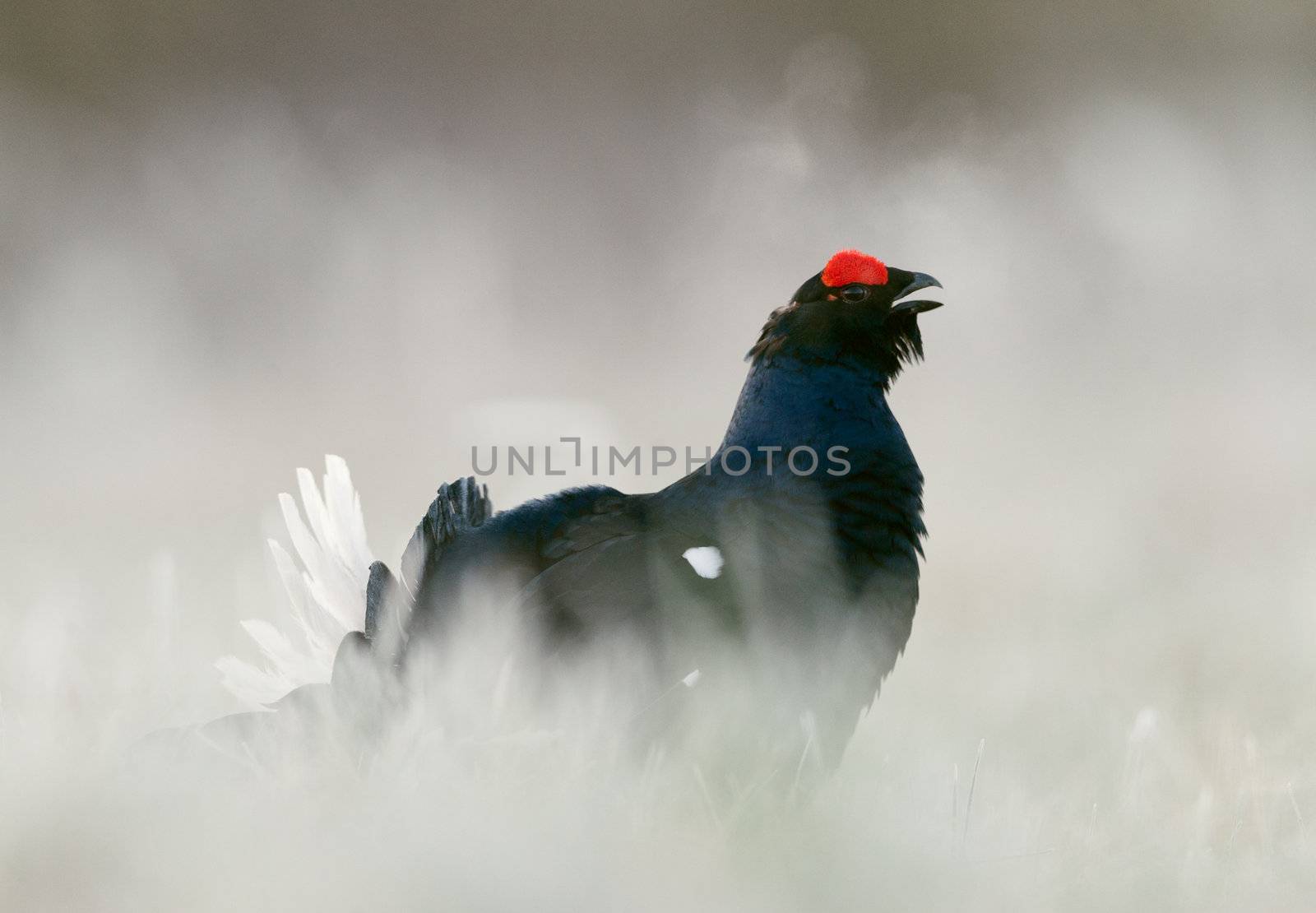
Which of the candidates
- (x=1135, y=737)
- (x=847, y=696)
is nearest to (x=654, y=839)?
(x=847, y=696)

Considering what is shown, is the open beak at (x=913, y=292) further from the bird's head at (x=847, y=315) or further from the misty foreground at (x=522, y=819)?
the misty foreground at (x=522, y=819)

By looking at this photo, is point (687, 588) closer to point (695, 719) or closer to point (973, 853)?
point (695, 719)

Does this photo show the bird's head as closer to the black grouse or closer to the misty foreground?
the black grouse

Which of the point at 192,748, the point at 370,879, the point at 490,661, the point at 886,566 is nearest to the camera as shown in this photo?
the point at 370,879

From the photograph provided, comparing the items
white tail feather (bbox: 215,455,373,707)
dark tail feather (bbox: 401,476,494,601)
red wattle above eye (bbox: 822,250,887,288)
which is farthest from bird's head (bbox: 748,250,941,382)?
white tail feather (bbox: 215,455,373,707)

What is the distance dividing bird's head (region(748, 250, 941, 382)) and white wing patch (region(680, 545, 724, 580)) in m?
0.46

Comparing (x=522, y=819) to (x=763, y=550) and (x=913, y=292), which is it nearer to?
(x=763, y=550)

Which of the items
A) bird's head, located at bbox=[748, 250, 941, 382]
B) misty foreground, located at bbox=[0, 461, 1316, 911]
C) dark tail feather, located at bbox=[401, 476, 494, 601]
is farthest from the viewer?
bird's head, located at bbox=[748, 250, 941, 382]

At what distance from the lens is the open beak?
7.16ft

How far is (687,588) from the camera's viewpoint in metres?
1.79

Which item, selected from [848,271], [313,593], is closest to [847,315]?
[848,271]

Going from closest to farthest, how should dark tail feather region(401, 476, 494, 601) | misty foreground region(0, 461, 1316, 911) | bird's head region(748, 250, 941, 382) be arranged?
1. misty foreground region(0, 461, 1316, 911)
2. dark tail feather region(401, 476, 494, 601)
3. bird's head region(748, 250, 941, 382)

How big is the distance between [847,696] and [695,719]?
0.28m

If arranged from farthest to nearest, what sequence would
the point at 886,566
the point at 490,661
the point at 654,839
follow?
the point at 886,566
the point at 490,661
the point at 654,839
